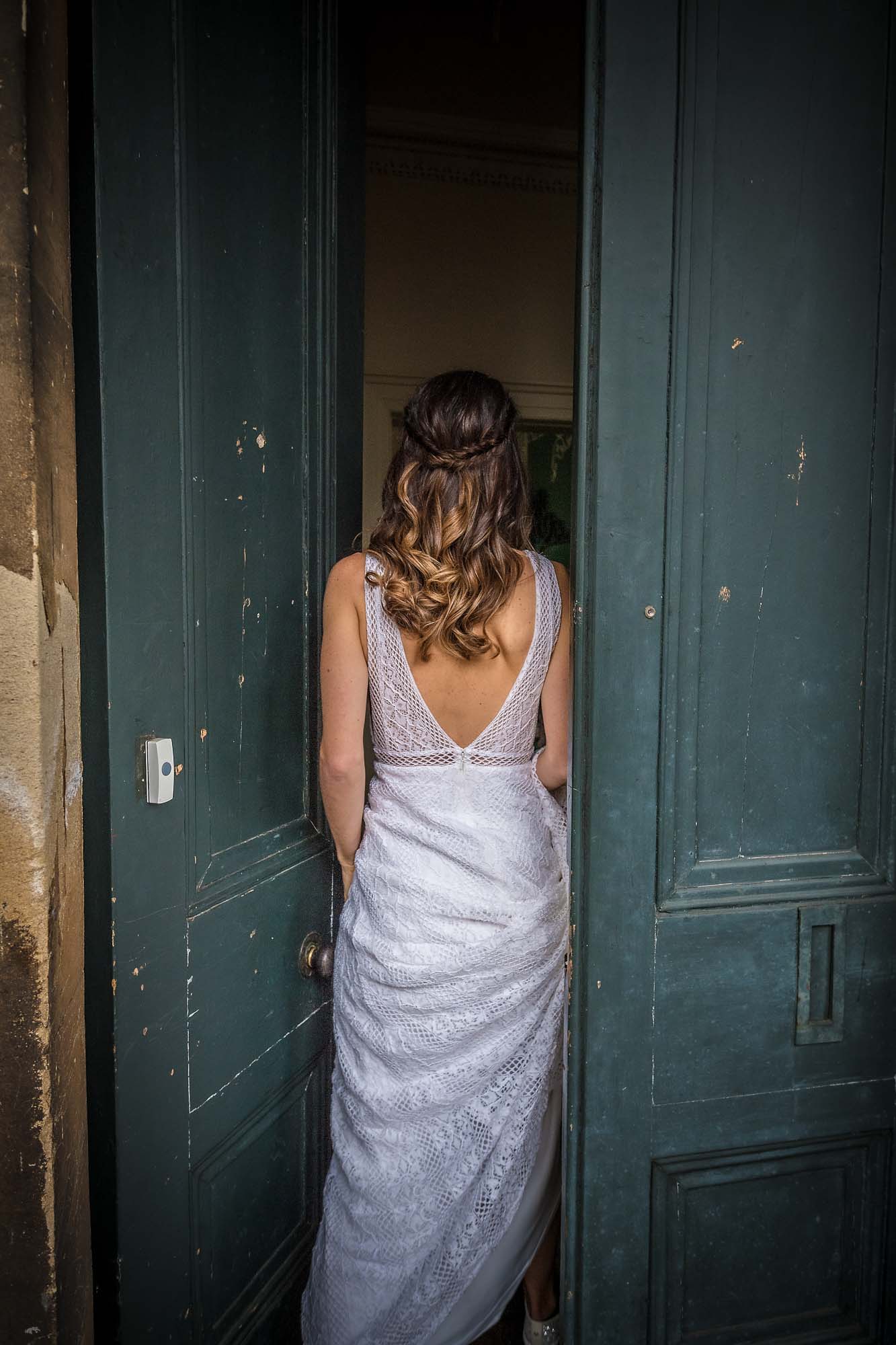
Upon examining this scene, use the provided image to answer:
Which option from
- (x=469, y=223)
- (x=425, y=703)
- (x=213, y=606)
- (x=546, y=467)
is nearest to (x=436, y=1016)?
(x=425, y=703)

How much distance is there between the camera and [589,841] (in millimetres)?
1354

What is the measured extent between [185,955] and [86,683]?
1.51 ft

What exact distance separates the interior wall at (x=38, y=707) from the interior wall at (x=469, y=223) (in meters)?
2.21

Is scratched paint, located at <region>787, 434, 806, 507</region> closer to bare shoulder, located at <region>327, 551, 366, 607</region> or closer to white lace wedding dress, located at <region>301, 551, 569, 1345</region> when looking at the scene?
white lace wedding dress, located at <region>301, 551, 569, 1345</region>

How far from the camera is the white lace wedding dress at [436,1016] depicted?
158cm

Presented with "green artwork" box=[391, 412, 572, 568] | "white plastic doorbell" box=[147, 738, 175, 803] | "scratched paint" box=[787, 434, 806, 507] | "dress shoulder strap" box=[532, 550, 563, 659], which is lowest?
"white plastic doorbell" box=[147, 738, 175, 803]

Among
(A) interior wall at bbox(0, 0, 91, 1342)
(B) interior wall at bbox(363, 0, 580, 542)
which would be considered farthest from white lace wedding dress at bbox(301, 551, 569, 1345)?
(B) interior wall at bbox(363, 0, 580, 542)

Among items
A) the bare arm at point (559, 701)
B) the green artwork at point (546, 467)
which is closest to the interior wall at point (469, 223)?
the green artwork at point (546, 467)

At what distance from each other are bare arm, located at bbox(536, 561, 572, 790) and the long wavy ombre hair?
0.11 meters

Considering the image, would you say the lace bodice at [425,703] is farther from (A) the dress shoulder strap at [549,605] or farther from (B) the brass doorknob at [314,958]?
(B) the brass doorknob at [314,958]

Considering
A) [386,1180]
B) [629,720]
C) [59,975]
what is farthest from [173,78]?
[386,1180]

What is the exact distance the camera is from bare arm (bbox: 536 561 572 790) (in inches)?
63.9

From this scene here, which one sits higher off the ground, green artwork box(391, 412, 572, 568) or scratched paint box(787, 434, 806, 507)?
green artwork box(391, 412, 572, 568)

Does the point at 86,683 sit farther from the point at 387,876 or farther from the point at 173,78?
the point at 173,78
